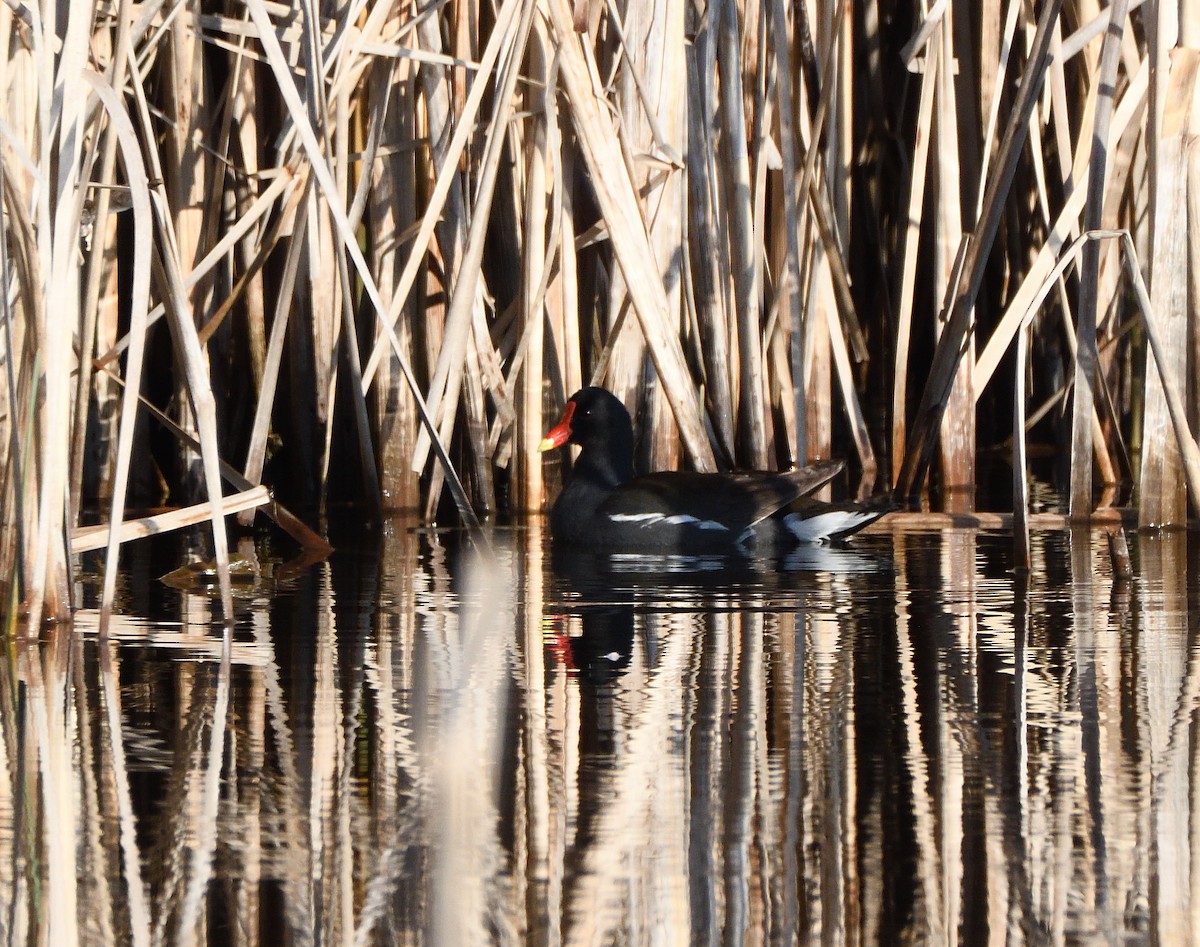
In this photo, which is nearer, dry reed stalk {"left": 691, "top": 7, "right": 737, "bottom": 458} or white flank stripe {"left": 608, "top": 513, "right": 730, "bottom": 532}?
white flank stripe {"left": 608, "top": 513, "right": 730, "bottom": 532}

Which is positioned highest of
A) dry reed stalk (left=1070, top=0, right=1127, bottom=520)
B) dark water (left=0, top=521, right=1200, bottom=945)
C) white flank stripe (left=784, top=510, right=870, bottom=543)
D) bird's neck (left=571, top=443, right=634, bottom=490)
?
dry reed stalk (left=1070, top=0, right=1127, bottom=520)

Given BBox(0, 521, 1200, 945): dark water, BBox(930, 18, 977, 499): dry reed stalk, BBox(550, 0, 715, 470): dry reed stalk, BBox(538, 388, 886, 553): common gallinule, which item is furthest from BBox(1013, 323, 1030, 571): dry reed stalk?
BBox(930, 18, 977, 499): dry reed stalk

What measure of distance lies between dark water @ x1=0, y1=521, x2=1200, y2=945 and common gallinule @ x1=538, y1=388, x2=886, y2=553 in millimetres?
1190

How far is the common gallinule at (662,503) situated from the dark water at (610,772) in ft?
3.90

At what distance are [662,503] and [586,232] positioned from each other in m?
0.89

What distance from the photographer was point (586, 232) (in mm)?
5996

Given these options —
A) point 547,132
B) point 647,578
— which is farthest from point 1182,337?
point 547,132

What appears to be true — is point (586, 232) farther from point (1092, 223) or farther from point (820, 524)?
point (1092, 223)

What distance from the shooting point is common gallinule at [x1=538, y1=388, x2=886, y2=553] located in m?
5.70

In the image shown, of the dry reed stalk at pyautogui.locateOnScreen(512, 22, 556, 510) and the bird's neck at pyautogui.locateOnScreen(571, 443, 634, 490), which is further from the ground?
the dry reed stalk at pyautogui.locateOnScreen(512, 22, 556, 510)

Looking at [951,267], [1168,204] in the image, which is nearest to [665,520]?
[951,267]

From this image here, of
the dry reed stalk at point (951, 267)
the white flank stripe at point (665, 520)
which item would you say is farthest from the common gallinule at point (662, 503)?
the dry reed stalk at point (951, 267)

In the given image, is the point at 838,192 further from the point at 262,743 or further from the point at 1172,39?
the point at 262,743

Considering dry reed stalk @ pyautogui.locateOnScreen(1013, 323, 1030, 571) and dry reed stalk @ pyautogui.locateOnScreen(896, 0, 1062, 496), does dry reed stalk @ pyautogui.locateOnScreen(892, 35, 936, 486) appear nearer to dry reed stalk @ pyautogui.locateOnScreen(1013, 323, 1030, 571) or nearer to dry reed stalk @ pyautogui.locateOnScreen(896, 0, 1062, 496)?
dry reed stalk @ pyautogui.locateOnScreen(896, 0, 1062, 496)
